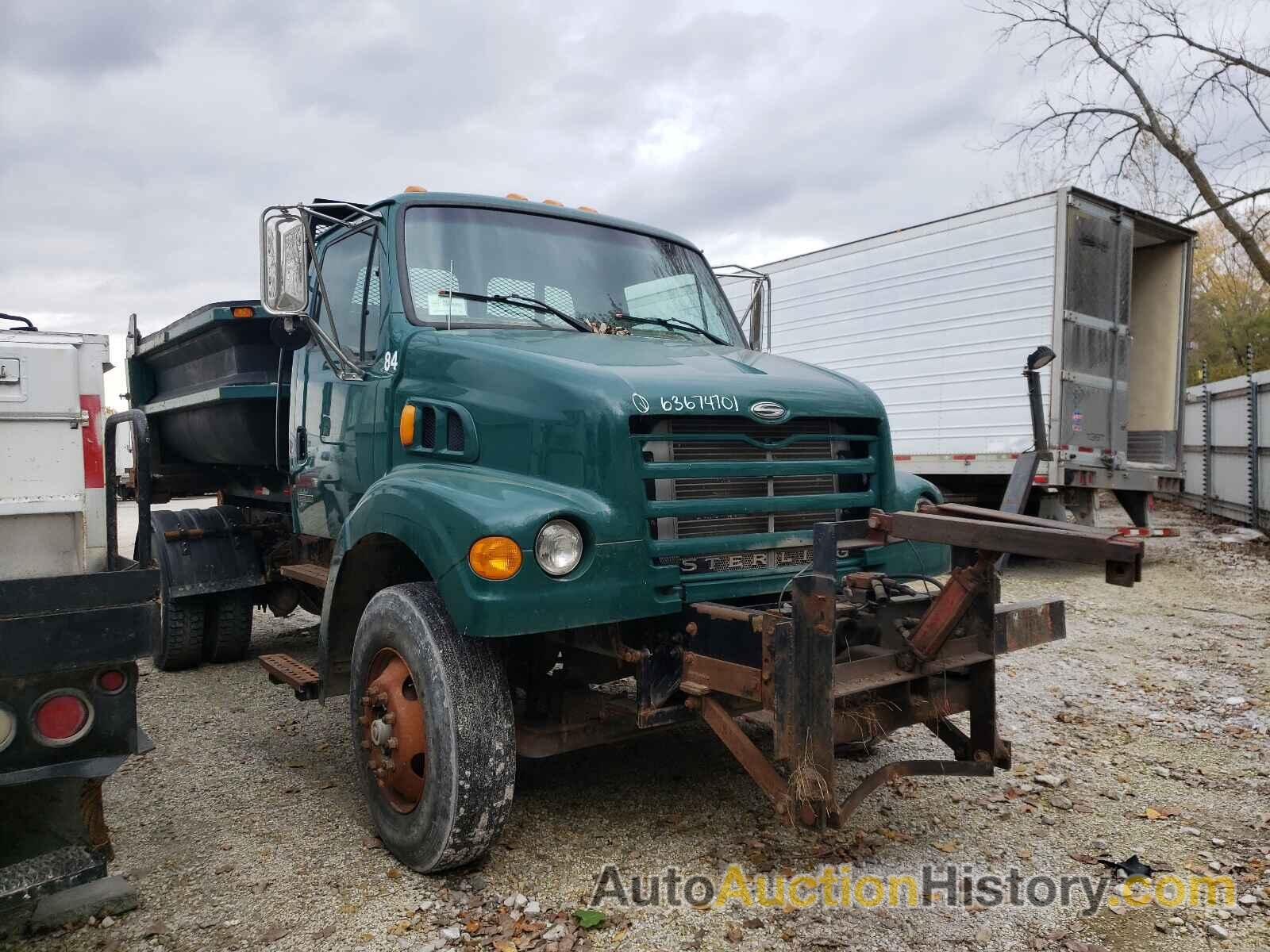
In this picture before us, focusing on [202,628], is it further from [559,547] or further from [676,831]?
[559,547]

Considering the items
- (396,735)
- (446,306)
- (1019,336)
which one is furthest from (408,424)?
(1019,336)

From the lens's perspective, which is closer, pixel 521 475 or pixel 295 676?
pixel 521 475

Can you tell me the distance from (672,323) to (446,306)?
114 cm

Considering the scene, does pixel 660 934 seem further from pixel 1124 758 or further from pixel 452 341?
pixel 1124 758

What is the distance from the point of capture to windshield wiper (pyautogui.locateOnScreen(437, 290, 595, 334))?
14.3ft

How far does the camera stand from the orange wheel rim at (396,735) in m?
3.62

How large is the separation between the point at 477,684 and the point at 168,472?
4.78 m

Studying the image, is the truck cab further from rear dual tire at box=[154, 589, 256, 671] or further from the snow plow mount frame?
rear dual tire at box=[154, 589, 256, 671]

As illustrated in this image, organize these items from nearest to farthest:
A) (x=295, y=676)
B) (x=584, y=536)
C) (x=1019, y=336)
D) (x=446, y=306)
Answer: (x=584, y=536) → (x=446, y=306) → (x=295, y=676) → (x=1019, y=336)

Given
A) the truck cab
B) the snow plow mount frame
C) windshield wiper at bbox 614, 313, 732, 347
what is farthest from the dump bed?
the snow plow mount frame

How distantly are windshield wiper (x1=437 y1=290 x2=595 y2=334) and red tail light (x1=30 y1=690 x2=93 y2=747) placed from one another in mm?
2215

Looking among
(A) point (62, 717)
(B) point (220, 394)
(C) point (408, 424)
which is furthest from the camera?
(B) point (220, 394)

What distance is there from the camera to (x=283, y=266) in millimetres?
4359

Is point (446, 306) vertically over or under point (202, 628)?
over
